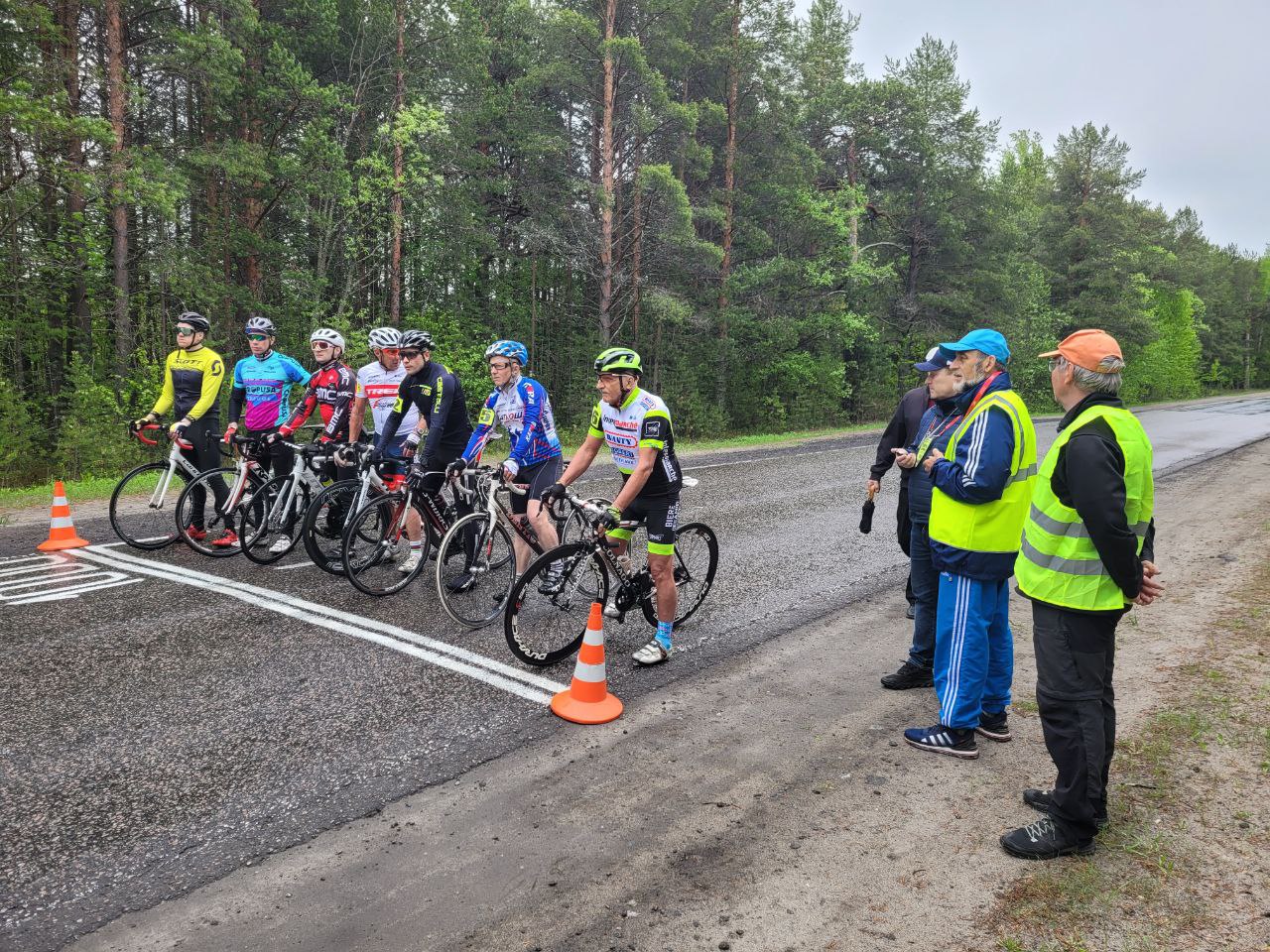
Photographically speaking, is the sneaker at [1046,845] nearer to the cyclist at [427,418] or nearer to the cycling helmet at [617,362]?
the cycling helmet at [617,362]

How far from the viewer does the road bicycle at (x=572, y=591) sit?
16.8 ft

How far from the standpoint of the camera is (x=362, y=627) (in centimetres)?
582

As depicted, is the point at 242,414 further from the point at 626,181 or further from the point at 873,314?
the point at 873,314

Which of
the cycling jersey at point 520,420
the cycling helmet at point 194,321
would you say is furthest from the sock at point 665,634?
the cycling helmet at point 194,321

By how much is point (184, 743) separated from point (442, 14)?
21.2 metres

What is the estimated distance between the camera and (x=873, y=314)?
29797mm

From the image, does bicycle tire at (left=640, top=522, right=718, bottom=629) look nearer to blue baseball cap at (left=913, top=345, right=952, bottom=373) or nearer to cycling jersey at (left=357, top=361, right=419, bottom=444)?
blue baseball cap at (left=913, top=345, right=952, bottom=373)

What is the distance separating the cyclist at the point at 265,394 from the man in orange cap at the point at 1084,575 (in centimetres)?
731

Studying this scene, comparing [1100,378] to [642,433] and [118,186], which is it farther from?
[118,186]

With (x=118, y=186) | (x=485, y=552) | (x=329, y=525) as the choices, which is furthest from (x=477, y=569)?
(x=118, y=186)

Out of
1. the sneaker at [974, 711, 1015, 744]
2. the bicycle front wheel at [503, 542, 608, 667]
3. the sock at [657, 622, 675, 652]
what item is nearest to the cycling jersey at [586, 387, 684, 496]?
the bicycle front wheel at [503, 542, 608, 667]

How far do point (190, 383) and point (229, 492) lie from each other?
1.25m

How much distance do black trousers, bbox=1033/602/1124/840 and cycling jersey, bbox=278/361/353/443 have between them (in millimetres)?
7083

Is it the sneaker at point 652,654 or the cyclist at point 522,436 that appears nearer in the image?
the sneaker at point 652,654
